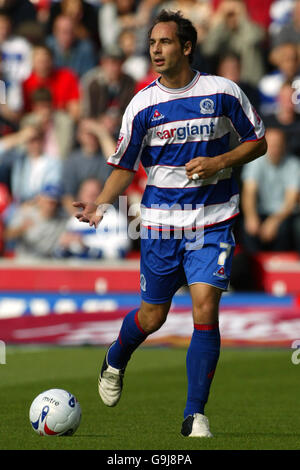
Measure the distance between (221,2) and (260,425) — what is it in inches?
410

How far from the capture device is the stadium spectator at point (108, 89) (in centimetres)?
1432

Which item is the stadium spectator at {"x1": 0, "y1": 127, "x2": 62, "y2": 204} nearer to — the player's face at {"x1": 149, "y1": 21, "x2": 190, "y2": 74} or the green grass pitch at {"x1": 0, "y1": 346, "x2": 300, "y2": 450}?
the green grass pitch at {"x1": 0, "y1": 346, "x2": 300, "y2": 450}

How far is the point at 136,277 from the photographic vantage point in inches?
486

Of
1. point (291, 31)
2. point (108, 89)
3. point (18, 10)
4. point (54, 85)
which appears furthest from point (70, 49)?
point (291, 31)

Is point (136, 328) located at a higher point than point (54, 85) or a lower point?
lower

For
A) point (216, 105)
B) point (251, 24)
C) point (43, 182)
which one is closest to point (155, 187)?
point (216, 105)

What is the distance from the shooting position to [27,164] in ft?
45.7

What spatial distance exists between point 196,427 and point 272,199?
7.76 metres

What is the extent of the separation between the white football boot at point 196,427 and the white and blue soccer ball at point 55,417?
2.09ft

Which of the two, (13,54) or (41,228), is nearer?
(41,228)

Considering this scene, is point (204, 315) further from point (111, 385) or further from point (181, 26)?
Result: point (181, 26)

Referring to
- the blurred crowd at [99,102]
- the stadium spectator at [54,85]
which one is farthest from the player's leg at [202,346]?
the stadium spectator at [54,85]
